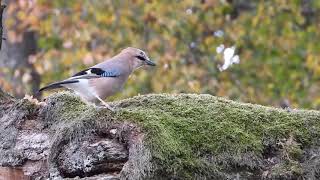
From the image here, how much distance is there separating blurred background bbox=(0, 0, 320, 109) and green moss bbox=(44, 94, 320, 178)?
8.04 m

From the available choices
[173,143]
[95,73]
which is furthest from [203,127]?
[95,73]

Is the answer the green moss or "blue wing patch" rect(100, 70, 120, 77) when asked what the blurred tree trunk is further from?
the green moss

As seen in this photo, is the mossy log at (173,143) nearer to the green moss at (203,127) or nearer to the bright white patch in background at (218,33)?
the green moss at (203,127)

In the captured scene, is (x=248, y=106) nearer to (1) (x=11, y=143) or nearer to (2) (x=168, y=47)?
(1) (x=11, y=143)

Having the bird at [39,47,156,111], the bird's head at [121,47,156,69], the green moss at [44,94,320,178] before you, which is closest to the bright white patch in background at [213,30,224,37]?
the bird's head at [121,47,156,69]

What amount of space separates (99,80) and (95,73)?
169mm

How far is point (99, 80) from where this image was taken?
259 inches

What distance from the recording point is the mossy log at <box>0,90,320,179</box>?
4375 mm

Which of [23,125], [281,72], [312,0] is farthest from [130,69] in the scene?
[312,0]

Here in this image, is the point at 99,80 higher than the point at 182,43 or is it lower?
lower

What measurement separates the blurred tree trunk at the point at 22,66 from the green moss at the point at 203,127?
7854mm

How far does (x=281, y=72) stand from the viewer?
54.5 ft

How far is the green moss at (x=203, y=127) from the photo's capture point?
4.38m

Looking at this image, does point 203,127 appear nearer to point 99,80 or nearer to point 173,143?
point 173,143
